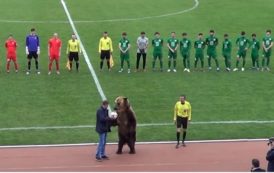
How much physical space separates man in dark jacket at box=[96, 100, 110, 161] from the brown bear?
40 cm

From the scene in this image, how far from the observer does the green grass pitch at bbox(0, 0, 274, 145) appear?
20.3 metres

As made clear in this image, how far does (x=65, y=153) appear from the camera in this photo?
18.4m

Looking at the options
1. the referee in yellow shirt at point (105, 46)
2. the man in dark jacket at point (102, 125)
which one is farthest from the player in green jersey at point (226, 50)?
the man in dark jacket at point (102, 125)

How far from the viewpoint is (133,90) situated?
24562 mm

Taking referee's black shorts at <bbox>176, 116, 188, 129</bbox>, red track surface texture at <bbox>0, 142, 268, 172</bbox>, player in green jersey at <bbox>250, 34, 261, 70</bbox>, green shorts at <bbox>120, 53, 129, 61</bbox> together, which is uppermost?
player in green jersey at <bbox>250, 34, 261, 70</bbox>

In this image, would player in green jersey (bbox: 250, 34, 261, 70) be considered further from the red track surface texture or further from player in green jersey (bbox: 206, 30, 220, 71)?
the red track surface texture

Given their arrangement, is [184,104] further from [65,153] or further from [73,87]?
[73,87]

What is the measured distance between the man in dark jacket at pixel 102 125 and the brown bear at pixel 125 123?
0.40 m

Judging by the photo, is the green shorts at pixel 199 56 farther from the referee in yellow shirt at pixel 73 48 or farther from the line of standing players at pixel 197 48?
the referee in yellow shirt at pixel 73 48

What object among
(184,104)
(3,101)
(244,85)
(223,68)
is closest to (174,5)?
(223,68)

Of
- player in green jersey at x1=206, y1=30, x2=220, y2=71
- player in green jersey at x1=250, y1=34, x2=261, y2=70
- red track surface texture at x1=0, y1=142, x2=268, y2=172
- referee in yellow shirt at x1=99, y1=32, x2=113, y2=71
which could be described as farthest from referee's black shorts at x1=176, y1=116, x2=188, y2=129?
player in green jersey at x1=250, y1=34, x2=261, y2=70

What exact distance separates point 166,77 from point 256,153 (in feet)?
28.5

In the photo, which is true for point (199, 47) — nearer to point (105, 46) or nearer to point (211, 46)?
point (211, 46)

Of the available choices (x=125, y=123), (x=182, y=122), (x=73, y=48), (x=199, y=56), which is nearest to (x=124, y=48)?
(x=73, y=48)
